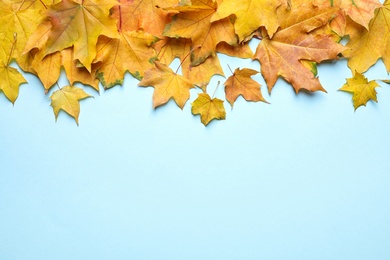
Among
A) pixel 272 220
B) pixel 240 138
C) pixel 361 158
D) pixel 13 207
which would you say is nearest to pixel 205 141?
pixel 240 138

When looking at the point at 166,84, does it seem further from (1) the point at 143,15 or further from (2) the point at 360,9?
(2) the point at 360,9

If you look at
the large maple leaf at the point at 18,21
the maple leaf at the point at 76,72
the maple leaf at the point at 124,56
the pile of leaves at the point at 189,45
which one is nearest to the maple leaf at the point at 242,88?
the pile of leaves at the point at 189,45

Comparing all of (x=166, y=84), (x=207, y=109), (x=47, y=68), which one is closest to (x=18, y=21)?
(x=47, y=68)

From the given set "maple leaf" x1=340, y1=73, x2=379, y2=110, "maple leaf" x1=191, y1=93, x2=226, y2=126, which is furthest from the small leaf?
"maple leaf" x1=340, y1=73, x2=379, y2=110

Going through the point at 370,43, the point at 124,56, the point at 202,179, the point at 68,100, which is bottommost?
the point at 202,179

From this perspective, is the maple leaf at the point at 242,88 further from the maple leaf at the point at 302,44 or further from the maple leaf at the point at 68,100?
the maple leaf at the point at 68,100

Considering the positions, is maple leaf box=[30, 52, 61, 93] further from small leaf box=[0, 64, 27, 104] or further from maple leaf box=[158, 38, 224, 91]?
maple leaf box=[158, 38, 224, 91]
